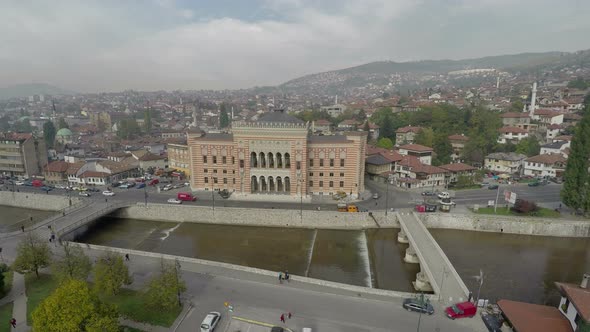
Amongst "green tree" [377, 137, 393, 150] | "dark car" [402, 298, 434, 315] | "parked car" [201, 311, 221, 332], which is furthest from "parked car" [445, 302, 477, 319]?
"green tree" [377, 137, 393, 150]

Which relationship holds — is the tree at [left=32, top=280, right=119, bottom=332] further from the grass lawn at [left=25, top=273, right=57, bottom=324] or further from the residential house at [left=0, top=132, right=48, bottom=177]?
the residential house at [left=0, top=132, right=48, bottom=177]

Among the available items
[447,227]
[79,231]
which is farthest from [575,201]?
[79,231]

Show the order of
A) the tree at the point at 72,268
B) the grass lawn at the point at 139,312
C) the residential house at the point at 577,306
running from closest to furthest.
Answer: the residential house at the point at 577,306 < the grass lawn at the point at 139,312 < the tree at the point at 72,268

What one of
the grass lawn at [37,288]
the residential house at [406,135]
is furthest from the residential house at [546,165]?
the grass lawn at [37,288]

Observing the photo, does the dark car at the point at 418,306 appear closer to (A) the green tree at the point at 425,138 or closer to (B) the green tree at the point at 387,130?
(A) the green tree at the point at 425,138

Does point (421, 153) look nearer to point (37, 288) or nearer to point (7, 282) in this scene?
point (37, 288)

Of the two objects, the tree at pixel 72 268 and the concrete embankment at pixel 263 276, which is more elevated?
the tree at pixel 72 268

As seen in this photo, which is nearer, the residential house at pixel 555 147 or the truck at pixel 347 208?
the truck at pixel 347 208
